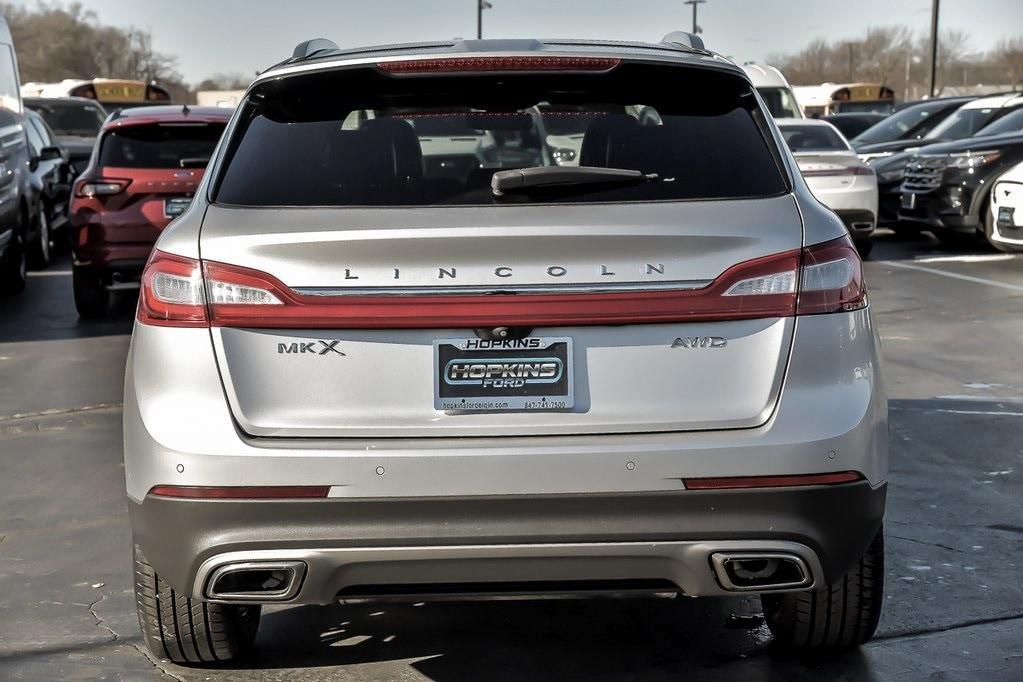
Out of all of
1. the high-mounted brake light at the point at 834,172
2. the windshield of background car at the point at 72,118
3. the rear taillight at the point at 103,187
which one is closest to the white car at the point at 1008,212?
the high-mounted brake light at the point at 834,172

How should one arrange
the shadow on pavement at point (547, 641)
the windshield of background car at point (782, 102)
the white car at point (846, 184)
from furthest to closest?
the windshield of background car at point (782, 102)
the white car at point (846, 184)
the shadow on pavement at point (547, 641)

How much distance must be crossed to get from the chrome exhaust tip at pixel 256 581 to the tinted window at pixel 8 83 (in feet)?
35.3

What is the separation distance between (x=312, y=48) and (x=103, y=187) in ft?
24.0

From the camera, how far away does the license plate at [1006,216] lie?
1479 centimetres

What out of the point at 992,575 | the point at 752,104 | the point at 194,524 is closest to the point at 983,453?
the point at 992,575

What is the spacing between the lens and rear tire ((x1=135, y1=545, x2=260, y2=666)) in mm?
3906

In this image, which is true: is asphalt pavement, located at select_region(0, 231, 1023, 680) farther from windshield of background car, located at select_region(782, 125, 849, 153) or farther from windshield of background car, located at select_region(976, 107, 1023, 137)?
windshield of background car, located at select_region(976, 107, 1023, 137)

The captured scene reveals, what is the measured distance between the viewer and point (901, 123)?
2147cm

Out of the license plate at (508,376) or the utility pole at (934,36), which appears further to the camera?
the utility pole at (934,36)

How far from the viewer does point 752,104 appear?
3.96 meters

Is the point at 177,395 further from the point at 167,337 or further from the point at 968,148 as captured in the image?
the point at 968,148

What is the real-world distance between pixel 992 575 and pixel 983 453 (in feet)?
6.34

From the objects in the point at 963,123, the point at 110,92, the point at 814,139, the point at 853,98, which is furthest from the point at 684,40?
the point at 853,98

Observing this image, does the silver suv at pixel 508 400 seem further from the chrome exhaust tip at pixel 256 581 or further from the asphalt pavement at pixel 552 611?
the asphalt pavement at pixel 552 611
